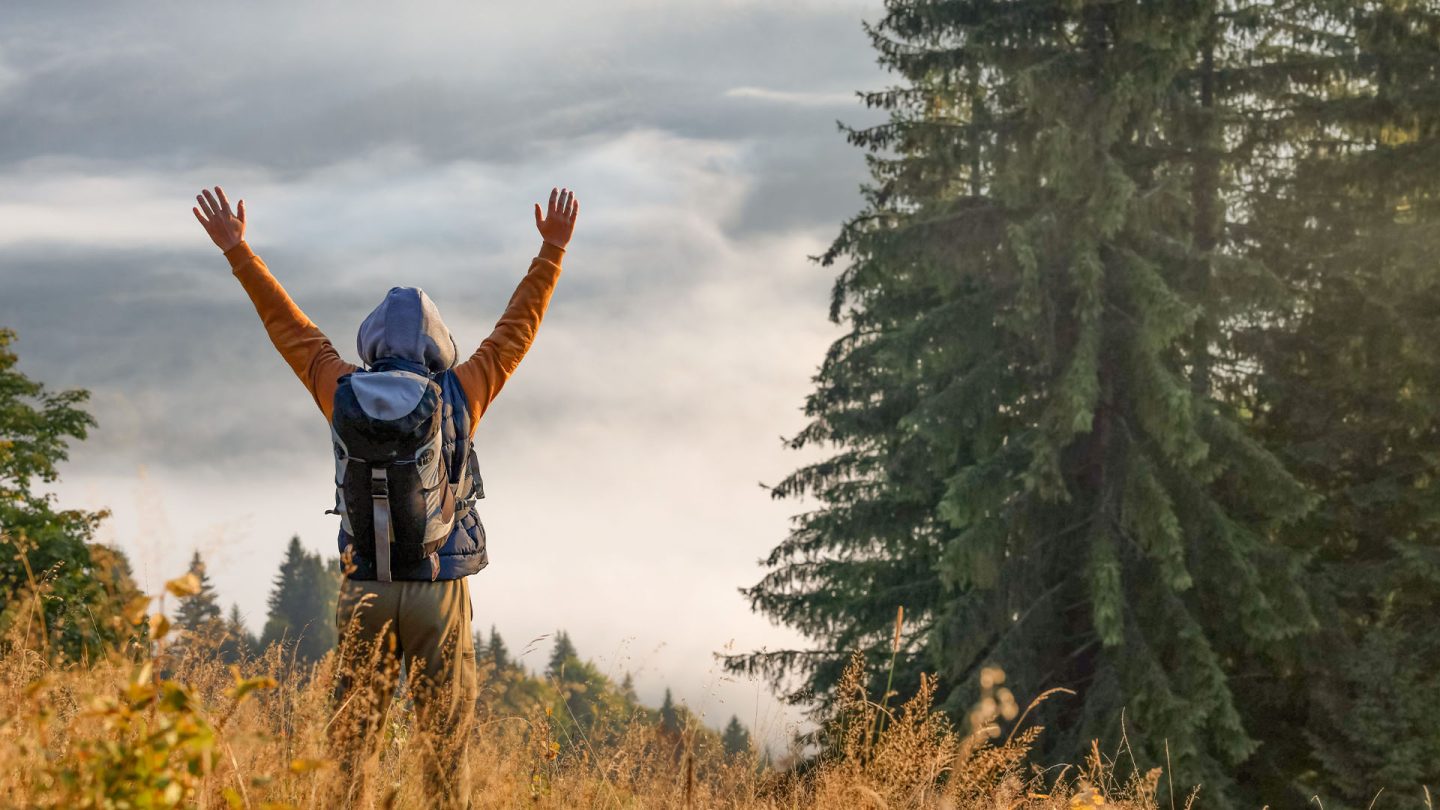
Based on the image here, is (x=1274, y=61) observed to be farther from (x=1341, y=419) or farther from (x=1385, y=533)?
(x=1385, y=533)

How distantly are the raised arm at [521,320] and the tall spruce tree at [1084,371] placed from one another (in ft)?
34.4

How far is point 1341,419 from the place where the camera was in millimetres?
17172

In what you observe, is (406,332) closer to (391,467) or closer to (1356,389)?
(391,467)

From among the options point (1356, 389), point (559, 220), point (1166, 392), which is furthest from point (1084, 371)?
point (559, 220)

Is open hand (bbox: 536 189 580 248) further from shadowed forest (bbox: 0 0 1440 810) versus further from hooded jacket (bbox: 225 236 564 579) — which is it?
shadowed forest (bbox: 0 0 1440 810)

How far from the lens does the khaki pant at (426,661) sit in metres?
3.69

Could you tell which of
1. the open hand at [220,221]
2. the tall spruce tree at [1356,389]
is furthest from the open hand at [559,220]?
the tall spruce tree at [1356,389]

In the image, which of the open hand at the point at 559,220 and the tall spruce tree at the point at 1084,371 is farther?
the tall spruce tree at the point at 1084,371

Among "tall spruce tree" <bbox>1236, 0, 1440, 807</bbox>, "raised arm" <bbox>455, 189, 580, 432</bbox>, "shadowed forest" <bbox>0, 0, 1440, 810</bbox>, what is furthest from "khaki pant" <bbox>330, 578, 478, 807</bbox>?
"tall spruce tree" <bbox>1236, 0, 1440, 807</bbox>

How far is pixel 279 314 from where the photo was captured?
14.2ft

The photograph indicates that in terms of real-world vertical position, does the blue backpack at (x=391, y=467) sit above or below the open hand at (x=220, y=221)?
below

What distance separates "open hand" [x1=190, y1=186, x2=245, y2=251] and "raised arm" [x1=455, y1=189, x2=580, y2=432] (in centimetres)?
103

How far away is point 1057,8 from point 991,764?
14.2 metres

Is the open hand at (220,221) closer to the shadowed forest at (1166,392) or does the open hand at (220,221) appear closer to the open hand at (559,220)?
the open hand at (559,220)
